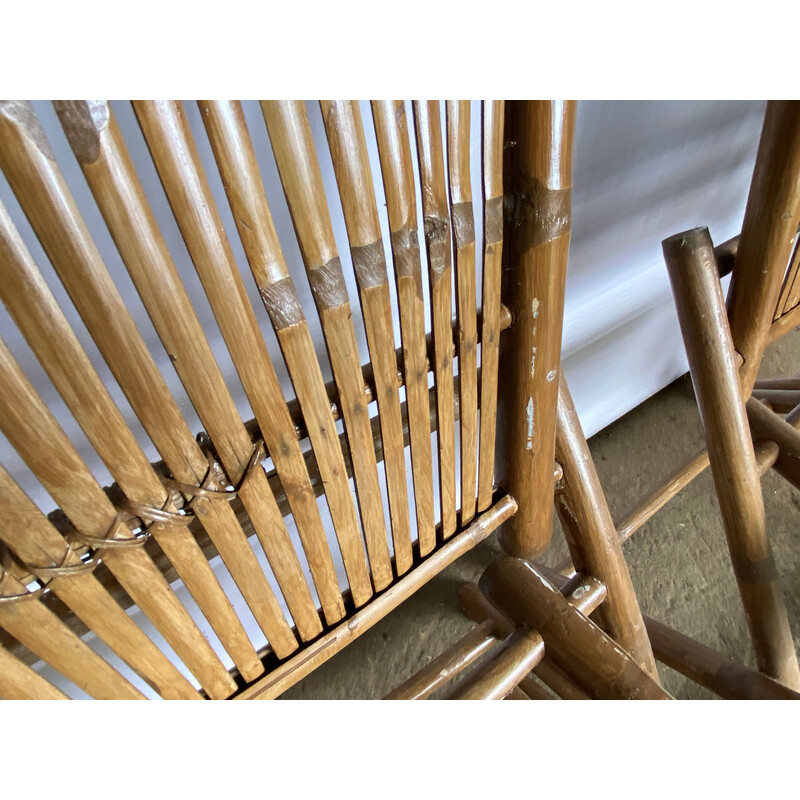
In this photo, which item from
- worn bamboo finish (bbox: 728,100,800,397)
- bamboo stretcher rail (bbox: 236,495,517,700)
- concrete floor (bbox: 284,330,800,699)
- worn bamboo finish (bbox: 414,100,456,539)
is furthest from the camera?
concrete floor (bbox: 284,330,800,699)

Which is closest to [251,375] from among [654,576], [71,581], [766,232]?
[71,581]

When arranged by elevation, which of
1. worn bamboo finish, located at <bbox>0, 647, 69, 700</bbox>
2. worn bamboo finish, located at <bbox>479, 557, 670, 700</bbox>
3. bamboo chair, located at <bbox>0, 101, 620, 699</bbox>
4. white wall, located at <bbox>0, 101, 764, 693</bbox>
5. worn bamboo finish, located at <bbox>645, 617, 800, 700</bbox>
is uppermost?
white wall, located at <bbox>0, 101, 764, 693</bbox>

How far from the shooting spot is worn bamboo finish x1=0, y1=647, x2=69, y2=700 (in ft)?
1.18

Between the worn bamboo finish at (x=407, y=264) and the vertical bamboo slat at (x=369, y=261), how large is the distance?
1 cm

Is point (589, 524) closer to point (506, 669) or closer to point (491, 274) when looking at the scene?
point (506, 669)

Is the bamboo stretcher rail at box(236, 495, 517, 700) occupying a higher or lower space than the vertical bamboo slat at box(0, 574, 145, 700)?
lower

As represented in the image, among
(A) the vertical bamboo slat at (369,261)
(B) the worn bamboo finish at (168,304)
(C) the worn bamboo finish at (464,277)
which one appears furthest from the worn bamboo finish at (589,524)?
(B) the worn bamboo finish at (168,304)

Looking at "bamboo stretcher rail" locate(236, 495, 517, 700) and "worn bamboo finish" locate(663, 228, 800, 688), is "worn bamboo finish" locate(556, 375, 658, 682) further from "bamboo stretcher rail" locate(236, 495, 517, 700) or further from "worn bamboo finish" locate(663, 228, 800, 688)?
"worn bamboo finish" locate(663, 228, 800, 688)

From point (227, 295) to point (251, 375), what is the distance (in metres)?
0.06

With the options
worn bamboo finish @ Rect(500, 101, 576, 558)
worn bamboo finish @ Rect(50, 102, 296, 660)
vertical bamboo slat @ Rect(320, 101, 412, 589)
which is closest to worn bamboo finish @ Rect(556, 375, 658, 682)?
worn bamboo finish @ Rect(500, 101, 576, 558)

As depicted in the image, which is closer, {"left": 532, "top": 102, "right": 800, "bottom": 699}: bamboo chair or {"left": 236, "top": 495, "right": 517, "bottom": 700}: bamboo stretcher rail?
{"left": 236, "top": 495, "right": 517, "bottom": 700}: bamboo stretcher rail

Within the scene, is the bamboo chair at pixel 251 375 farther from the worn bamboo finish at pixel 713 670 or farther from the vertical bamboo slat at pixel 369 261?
the worn bamboo finish at pixel 713 670

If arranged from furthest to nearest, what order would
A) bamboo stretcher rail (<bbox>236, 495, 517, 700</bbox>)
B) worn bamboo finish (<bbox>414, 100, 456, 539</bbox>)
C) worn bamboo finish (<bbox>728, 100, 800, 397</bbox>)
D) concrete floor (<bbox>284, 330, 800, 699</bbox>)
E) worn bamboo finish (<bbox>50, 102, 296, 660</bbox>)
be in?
1. concrete floor (<bbox>284, 330, 800, 699</bbox>)
2. worn bamboo finish (<bbox>728, 100, 800, 397</bbox>)
3. bamboo stretcher rail (<bbox>236, 495, 517, 700</bbox>)
4. worn bamboo finish (<bbox>414, 100, 456, 539</bbox>)
5. worn bamboo finish (<bbox>50, 102, 296, 660</bbox>)

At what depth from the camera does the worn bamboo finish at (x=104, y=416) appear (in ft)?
0.85
